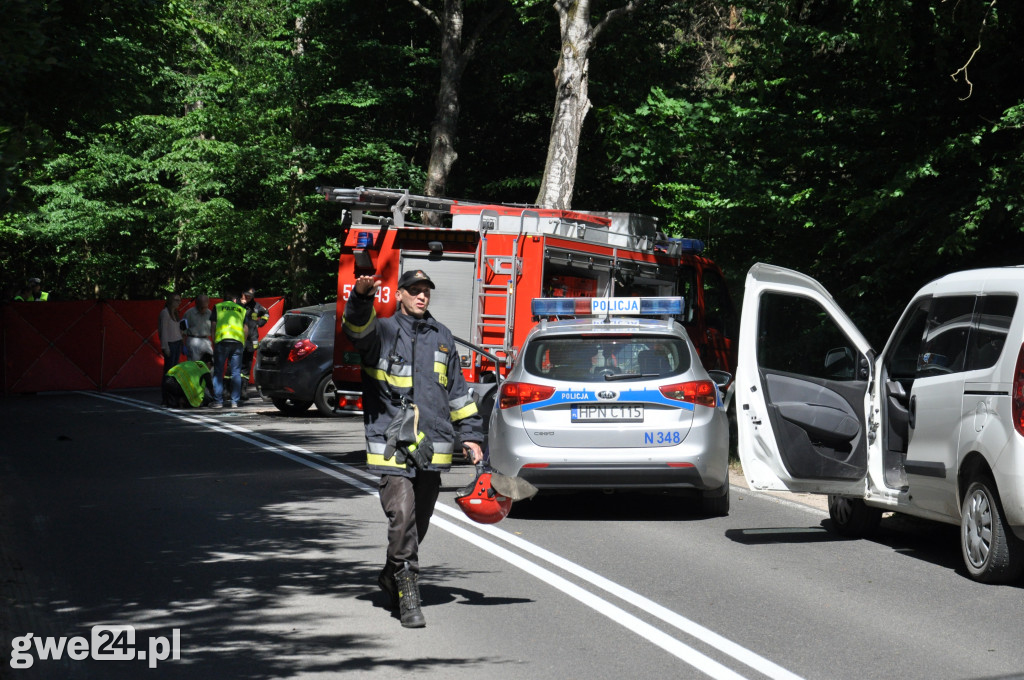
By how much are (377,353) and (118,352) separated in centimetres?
2117

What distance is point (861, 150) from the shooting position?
1459 cm

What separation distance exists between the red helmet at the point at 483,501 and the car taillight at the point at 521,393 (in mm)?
2807

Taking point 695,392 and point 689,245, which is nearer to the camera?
point 695,392

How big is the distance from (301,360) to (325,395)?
2.29 ft

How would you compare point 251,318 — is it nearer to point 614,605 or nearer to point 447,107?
point 447,107

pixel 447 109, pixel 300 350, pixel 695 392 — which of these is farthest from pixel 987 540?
pixel 447 109

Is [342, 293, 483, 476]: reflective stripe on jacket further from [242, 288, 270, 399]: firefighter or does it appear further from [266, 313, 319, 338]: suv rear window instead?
[242, 288, 270, 399]: firefighter

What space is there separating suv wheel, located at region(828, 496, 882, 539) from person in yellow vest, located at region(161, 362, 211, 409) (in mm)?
13836

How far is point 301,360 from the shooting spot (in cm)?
1919

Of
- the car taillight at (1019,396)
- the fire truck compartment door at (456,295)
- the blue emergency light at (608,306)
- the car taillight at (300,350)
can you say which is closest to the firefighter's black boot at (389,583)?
the car taillight at (1019,396)

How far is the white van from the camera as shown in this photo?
295 inches

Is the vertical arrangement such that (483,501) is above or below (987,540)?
above

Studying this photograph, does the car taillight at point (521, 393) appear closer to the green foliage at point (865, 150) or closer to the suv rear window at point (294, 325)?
the green foliage at point (865, 150)

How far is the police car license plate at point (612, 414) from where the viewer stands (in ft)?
32.4
